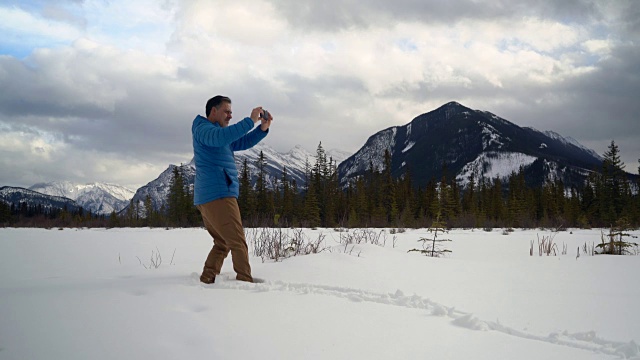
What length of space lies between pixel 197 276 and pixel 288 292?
126cm

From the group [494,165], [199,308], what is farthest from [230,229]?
[494,165]

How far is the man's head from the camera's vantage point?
11.6ft

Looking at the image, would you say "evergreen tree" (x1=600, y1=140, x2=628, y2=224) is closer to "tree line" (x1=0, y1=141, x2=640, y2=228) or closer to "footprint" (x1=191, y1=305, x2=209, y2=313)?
"tree line" (x1=0, y1=141, x2=640, y2=228)

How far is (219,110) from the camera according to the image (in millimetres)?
3523

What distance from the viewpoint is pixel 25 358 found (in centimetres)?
150

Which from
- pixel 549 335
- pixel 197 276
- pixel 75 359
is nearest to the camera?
pixel 75 359

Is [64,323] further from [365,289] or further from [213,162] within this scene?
[365,289]

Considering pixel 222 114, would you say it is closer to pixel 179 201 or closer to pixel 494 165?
pixel 179 201

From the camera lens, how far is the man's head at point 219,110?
3.53 metres

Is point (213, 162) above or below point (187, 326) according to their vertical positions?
above

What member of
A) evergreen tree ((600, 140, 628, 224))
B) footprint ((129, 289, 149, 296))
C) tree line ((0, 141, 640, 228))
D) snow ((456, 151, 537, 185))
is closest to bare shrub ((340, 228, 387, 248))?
footprint ((129, 289, 149, 296))

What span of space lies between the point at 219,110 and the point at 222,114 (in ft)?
0.17

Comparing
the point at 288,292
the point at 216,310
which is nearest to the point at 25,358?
the point at 216,310

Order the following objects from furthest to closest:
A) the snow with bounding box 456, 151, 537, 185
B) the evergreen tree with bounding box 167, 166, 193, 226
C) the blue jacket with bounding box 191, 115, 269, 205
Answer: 1. the snow with bounding box 456, 151, 537, 185
2. the evergreen tree with bounding box 167, 166, 193, 226
3. the blue jacket with bounding box 191, 115, 269, 205
